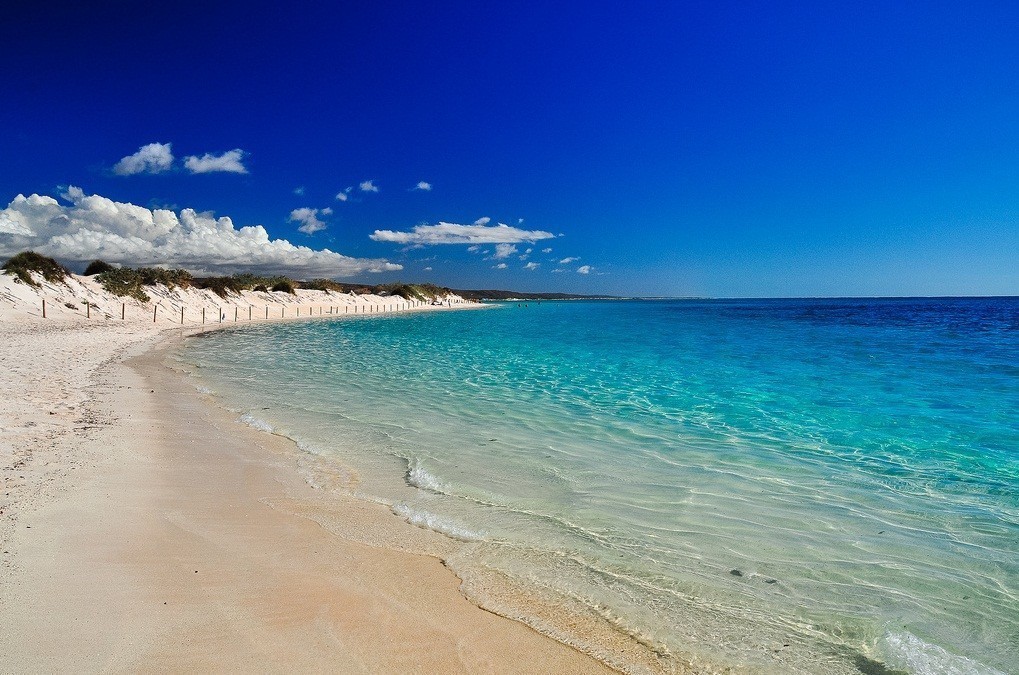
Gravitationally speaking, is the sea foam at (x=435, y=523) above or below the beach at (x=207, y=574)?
below

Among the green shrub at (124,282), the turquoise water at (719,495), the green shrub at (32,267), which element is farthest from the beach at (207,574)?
the green shrub at (124,282)

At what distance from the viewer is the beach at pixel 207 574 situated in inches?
115

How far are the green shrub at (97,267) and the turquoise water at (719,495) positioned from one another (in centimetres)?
4446

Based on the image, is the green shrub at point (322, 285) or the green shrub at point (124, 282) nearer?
the green shrub at point (124, 282)

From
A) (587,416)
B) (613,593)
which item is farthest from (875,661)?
(587,416)

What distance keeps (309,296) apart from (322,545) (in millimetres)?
79650

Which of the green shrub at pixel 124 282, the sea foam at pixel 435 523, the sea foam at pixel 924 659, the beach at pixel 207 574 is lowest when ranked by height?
the sea foam at pixel 924 659

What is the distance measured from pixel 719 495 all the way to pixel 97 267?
58839 millimetres

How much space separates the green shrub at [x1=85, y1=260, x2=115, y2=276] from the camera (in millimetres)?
46406

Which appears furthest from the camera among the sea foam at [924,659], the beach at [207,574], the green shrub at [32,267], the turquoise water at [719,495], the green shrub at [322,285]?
the green shrub at [322,285]

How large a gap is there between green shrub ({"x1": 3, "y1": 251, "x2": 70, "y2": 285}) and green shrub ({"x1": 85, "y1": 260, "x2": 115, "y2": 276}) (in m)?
7.29

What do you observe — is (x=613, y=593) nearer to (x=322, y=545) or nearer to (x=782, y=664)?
(x=782, y=664)

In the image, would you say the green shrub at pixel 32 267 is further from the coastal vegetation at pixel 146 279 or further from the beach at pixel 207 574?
the beach at pixel 207 574

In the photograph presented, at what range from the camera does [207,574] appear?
3736 mm
